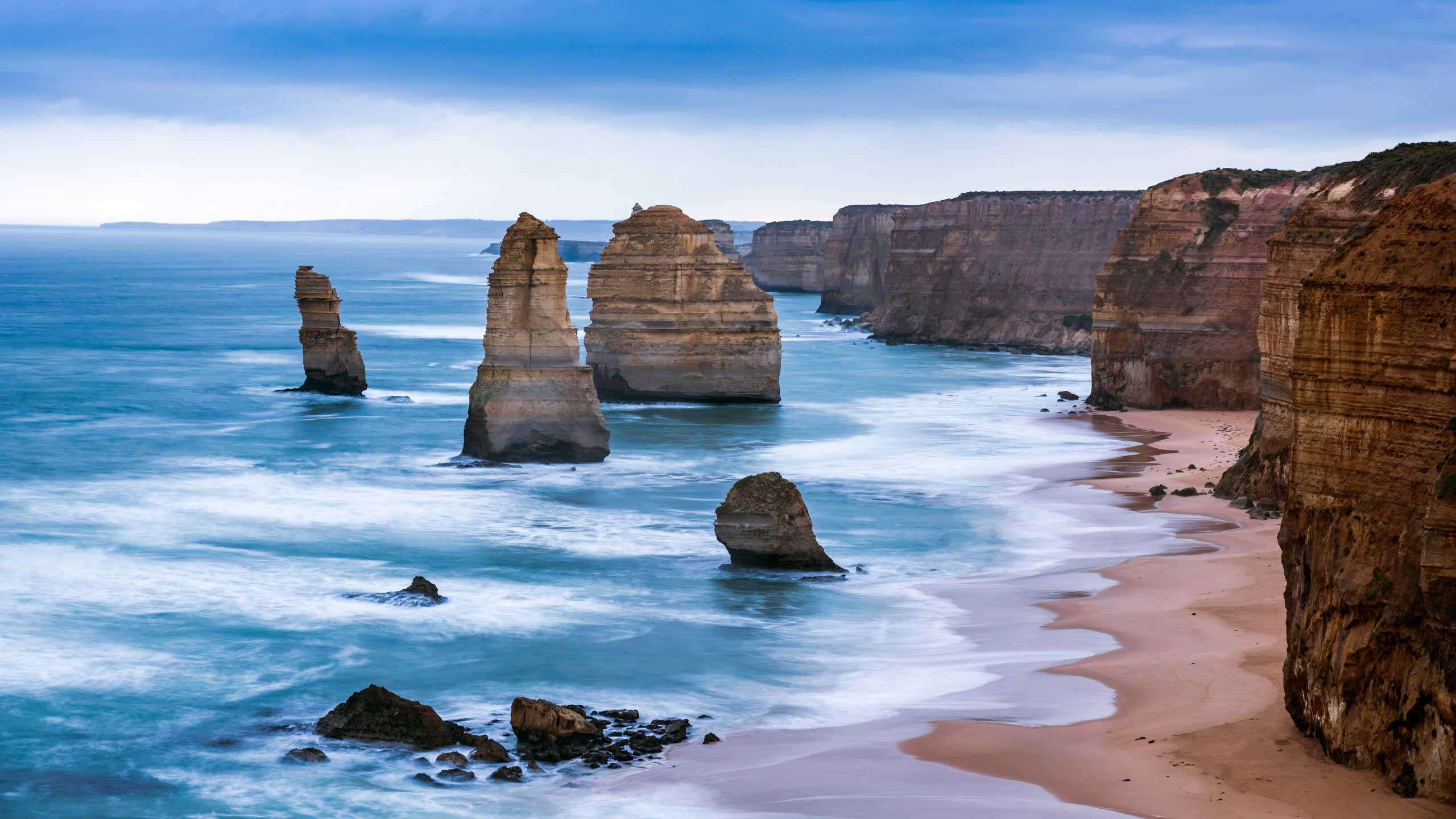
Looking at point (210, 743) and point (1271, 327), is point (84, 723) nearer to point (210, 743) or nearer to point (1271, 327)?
point (210, 743)

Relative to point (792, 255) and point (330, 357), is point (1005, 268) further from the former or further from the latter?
point (792, 255)

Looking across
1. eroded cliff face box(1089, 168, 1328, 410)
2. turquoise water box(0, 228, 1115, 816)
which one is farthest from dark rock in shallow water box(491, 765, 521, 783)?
eroded cliff face box(1089, 168, 1328, 410)

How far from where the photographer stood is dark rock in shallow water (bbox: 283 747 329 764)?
18.1 meters

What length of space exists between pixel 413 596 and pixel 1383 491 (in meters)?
17.1

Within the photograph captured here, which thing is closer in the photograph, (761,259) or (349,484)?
(349,484)

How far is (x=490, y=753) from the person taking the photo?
17.9m

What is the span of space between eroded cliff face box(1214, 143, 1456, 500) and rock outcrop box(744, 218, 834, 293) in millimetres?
140971

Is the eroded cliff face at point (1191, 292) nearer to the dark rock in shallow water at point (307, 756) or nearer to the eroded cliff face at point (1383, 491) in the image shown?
the eroded cliff face at point (1383, 491)

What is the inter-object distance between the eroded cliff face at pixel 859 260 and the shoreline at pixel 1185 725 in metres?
106

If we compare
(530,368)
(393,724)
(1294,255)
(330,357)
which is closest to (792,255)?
(330,357)

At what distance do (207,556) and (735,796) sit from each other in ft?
57.8

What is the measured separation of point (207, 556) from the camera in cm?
3081

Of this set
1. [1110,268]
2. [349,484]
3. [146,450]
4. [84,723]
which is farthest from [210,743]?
[1110,268]

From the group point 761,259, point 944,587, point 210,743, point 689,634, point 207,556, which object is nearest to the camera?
point 210,743
